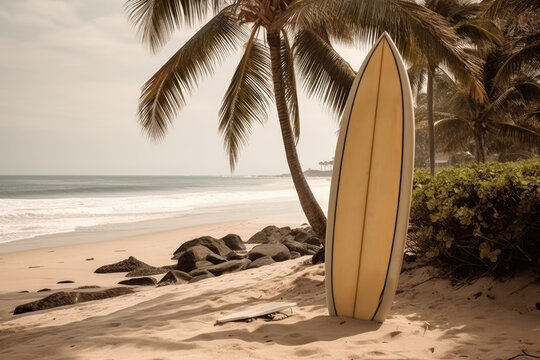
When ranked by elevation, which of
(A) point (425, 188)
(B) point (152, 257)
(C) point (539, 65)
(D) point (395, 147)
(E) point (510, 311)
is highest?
(C) point (539, 65)

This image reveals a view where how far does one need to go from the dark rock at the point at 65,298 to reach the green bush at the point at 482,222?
12.5 ft

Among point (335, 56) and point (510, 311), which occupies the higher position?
point (335, 56)

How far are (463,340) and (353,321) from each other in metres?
0.90

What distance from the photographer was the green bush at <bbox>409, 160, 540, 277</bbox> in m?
3.49

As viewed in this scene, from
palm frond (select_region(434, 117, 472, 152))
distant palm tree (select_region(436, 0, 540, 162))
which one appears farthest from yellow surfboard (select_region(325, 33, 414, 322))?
palm frond (select_region(434, 117, 472, 152))

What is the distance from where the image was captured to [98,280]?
749cm

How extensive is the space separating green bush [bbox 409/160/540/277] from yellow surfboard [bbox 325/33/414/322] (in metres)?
0.61

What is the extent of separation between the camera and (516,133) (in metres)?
18.4

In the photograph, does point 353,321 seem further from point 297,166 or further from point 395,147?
point 297,166

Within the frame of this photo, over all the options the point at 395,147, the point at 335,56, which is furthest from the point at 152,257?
the point at 395,147

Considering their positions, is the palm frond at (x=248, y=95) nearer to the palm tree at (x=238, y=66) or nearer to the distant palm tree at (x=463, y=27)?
→ the palm tree at (x=238, y=66)

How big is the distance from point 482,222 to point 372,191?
911mm

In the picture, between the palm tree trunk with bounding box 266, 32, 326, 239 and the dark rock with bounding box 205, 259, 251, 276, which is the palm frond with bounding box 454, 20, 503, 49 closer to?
the palm tree trunk with bounding box 266, 32, 326, 239

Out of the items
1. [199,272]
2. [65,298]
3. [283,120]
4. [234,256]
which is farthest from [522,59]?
[65,298]
